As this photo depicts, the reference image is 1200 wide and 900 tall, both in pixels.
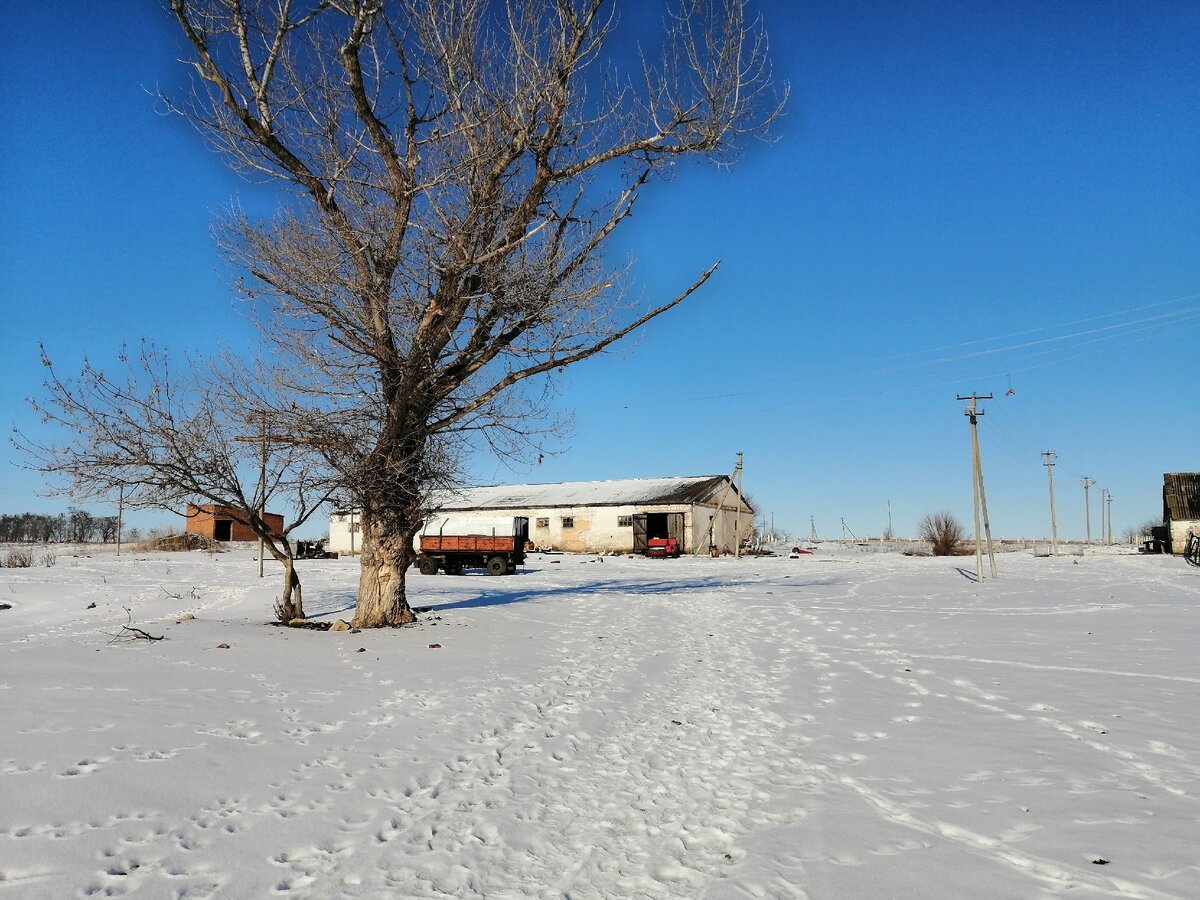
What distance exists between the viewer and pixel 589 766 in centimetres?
550

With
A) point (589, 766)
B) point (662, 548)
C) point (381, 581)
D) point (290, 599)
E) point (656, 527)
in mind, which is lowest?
point (589, 766)

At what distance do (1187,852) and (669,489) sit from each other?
46.8 m

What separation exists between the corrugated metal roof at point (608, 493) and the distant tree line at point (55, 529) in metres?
36.4

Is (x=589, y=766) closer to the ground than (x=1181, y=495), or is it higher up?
closer to the ground

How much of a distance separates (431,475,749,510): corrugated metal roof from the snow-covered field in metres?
37.0

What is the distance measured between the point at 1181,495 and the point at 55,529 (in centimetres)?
9711

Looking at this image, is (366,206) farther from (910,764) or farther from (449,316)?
(910,764)

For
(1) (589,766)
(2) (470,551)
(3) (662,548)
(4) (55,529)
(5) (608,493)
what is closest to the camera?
(1) (589,766)

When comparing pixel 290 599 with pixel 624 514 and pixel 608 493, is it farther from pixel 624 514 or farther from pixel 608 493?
pixel 608 493

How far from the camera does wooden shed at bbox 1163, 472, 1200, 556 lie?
43.9m

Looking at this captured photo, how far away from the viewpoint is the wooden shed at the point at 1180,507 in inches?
1727

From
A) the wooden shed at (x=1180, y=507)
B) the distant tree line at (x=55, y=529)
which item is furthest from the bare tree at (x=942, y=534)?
the distant tree line at (x=55, y=529)

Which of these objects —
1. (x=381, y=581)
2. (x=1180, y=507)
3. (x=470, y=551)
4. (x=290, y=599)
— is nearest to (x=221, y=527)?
(x=470, y=551)

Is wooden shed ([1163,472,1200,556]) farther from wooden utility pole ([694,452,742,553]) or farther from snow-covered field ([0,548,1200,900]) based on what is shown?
snow-covered field ([0,548,1200,900])
